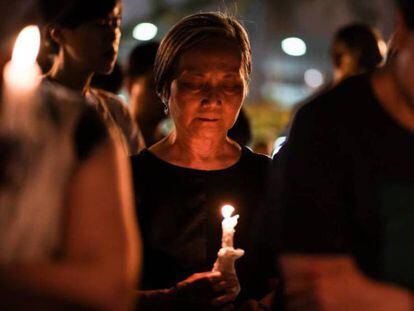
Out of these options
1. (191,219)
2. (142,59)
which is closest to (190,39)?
(191,219)

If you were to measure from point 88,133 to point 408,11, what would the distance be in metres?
0.90

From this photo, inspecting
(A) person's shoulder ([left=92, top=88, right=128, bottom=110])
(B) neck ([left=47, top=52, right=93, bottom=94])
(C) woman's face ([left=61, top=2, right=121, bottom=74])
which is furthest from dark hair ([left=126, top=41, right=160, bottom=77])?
(B) neck ([left=47, top=52, right=93, bottom=94])

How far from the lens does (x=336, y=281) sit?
2543 mm

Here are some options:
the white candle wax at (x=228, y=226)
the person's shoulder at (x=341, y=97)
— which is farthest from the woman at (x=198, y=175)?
the person's shoulder at (x=341, y=97)

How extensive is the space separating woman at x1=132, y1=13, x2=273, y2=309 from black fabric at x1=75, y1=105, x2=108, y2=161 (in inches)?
49.1

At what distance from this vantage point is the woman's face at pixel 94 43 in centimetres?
487

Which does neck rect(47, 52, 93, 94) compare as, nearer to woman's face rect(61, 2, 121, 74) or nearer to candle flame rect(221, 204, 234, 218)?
woman's face rect(61, 2, 121, 74)

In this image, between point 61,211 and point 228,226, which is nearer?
point 61,211

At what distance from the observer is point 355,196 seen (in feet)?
8.52

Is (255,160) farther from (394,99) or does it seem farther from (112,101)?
(112,101)

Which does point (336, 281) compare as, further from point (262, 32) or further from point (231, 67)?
point (262, 32)

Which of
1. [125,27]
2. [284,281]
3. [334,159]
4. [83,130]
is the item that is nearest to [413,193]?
[334,159]

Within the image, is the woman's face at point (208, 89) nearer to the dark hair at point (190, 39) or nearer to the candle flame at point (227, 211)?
the dark hair at point (190, 39)

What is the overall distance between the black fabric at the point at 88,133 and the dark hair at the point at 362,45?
4954 mm
